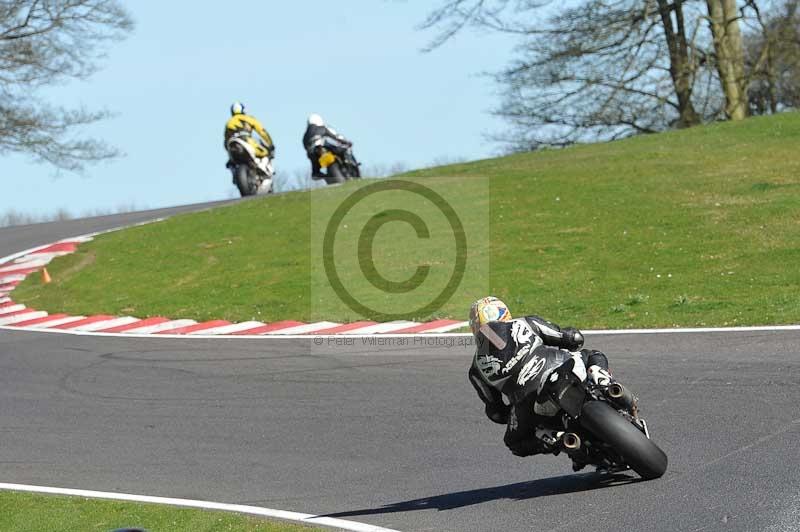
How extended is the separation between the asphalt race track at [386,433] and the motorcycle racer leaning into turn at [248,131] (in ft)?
40.7

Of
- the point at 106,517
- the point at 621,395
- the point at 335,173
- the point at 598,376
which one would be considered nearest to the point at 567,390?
the point at 598,376

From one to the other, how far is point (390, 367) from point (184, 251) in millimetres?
10118

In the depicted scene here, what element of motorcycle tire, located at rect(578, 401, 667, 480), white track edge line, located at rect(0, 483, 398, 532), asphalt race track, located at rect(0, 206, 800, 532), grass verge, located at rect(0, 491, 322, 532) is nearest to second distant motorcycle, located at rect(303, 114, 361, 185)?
asphalt race track, located at rect(0, 206, 800, 532)

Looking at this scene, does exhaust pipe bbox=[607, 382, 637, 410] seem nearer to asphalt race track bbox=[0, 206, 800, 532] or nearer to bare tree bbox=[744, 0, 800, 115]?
asphalt race track bbox=[0, 206, 800, 532]

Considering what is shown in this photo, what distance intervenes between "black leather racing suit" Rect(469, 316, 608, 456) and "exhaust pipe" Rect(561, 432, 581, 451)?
285mm

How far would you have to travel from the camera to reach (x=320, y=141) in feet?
84.7

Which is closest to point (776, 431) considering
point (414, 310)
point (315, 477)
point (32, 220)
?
point (315, 477)

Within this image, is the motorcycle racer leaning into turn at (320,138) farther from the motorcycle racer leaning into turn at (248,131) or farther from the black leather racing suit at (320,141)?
the motorcycle racer leaning into turn at (248,131)

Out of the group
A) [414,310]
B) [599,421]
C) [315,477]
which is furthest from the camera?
[414,310]

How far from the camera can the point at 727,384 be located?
30.7ft

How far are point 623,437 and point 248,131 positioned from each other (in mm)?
19939

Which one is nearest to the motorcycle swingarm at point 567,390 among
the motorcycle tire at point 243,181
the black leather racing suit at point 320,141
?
the black leather racing suit at point 320,141

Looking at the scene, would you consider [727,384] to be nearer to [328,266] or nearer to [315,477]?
[315,477]

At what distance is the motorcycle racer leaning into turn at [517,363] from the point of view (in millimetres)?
7238
